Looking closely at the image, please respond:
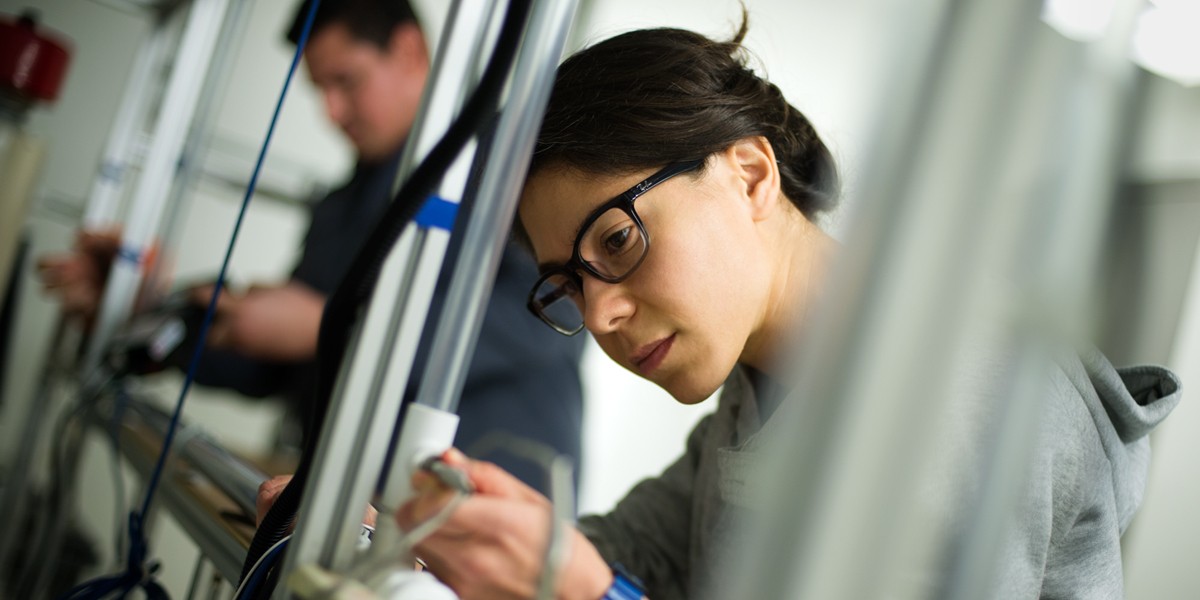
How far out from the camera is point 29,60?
2285mm

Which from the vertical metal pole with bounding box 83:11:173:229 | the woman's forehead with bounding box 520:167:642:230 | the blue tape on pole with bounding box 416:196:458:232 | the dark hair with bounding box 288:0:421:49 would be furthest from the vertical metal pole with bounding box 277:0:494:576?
the vertical metal pole with bounding box 83:11:173:229

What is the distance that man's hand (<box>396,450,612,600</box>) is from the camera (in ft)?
1.61

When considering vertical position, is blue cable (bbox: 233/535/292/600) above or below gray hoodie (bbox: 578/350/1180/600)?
below

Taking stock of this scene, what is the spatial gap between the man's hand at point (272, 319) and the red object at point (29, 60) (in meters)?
0.96

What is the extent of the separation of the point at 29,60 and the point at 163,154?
1.64 feet

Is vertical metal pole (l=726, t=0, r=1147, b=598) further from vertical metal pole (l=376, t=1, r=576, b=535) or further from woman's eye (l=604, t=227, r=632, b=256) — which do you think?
woman's eye (l=604, t=227, r=632, b=256)

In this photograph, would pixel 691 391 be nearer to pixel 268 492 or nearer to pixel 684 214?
pixel 684 214

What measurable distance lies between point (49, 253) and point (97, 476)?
0.68 metres

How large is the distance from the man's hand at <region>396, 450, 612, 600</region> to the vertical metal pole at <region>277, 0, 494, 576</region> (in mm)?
46

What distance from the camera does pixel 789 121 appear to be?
699mm

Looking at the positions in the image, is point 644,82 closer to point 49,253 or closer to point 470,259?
point 470,259

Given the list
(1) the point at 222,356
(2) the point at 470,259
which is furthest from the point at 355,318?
(1) the point at 222,356

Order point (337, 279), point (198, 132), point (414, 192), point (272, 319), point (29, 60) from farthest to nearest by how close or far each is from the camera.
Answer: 1. point (29, 60)
2. point (198, 132)
3. point (272, 319)
4. point (337, 279)
5. point (414, 192)

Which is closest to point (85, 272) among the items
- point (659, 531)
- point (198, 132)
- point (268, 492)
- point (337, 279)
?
point (198, 132)
